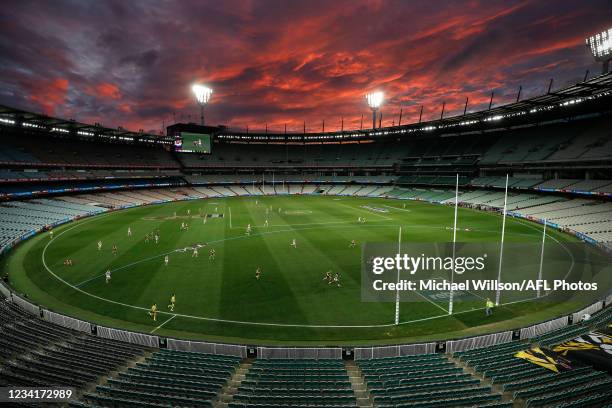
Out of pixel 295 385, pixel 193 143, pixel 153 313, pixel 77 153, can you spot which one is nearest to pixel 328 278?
pixel 153 313

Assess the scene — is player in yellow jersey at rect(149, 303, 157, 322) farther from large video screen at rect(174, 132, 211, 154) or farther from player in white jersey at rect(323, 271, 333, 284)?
large video screen at rect(174, 132, 211, 154)

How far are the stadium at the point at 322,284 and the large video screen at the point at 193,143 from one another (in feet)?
57.7

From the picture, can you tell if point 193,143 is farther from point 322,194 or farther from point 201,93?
point 322,194

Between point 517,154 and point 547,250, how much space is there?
162ft

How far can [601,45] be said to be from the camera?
50.7 m

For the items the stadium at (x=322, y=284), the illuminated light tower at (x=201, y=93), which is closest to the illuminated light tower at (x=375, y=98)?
the stadium at (x=322, y=284)

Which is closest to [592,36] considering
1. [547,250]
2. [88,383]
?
[547,250]

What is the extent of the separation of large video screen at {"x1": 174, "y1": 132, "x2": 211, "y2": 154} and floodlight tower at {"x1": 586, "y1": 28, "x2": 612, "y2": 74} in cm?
10230

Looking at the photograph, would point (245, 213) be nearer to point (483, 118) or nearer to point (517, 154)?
point (483, 118)

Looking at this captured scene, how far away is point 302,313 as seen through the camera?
23.3 m

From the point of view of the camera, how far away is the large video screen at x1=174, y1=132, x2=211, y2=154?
10856 centimetres

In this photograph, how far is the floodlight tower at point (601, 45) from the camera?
162 feet

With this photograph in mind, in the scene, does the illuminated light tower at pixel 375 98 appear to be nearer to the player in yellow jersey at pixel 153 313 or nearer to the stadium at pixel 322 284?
the stadium at pixel 322 284

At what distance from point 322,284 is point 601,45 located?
194ft
